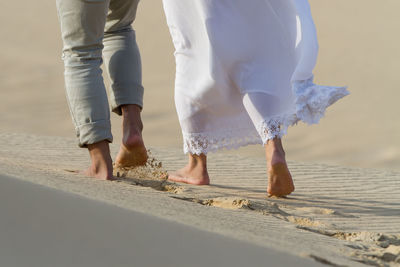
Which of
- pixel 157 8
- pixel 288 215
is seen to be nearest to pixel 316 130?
pixel 288 215

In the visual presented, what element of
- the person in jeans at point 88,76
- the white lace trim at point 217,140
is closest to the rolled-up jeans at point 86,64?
the person in jeans at point 88,76

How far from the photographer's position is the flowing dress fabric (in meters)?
4.03

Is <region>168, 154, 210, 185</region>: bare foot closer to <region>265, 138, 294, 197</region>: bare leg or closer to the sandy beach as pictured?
the sandy beach

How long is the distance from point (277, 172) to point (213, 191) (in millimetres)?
419

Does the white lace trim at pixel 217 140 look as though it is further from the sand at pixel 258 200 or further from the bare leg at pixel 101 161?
the bare leg at pixel 101 161

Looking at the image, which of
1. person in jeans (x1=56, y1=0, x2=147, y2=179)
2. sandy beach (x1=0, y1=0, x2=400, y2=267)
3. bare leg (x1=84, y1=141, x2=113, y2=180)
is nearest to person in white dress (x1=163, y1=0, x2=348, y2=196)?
sandy beach (x1=0, y1=0, x2=400, y2=267)

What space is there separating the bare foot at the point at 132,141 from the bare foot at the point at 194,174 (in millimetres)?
355

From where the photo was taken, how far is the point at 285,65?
4152 mm

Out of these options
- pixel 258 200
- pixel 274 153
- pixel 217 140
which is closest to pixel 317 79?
pixel 217 140

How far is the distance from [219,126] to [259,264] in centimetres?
241

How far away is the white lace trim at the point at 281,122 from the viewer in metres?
3.96

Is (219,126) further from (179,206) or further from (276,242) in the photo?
(276,242)

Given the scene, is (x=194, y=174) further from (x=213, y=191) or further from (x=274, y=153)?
(x=274, y=153)

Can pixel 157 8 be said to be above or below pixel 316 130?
above
